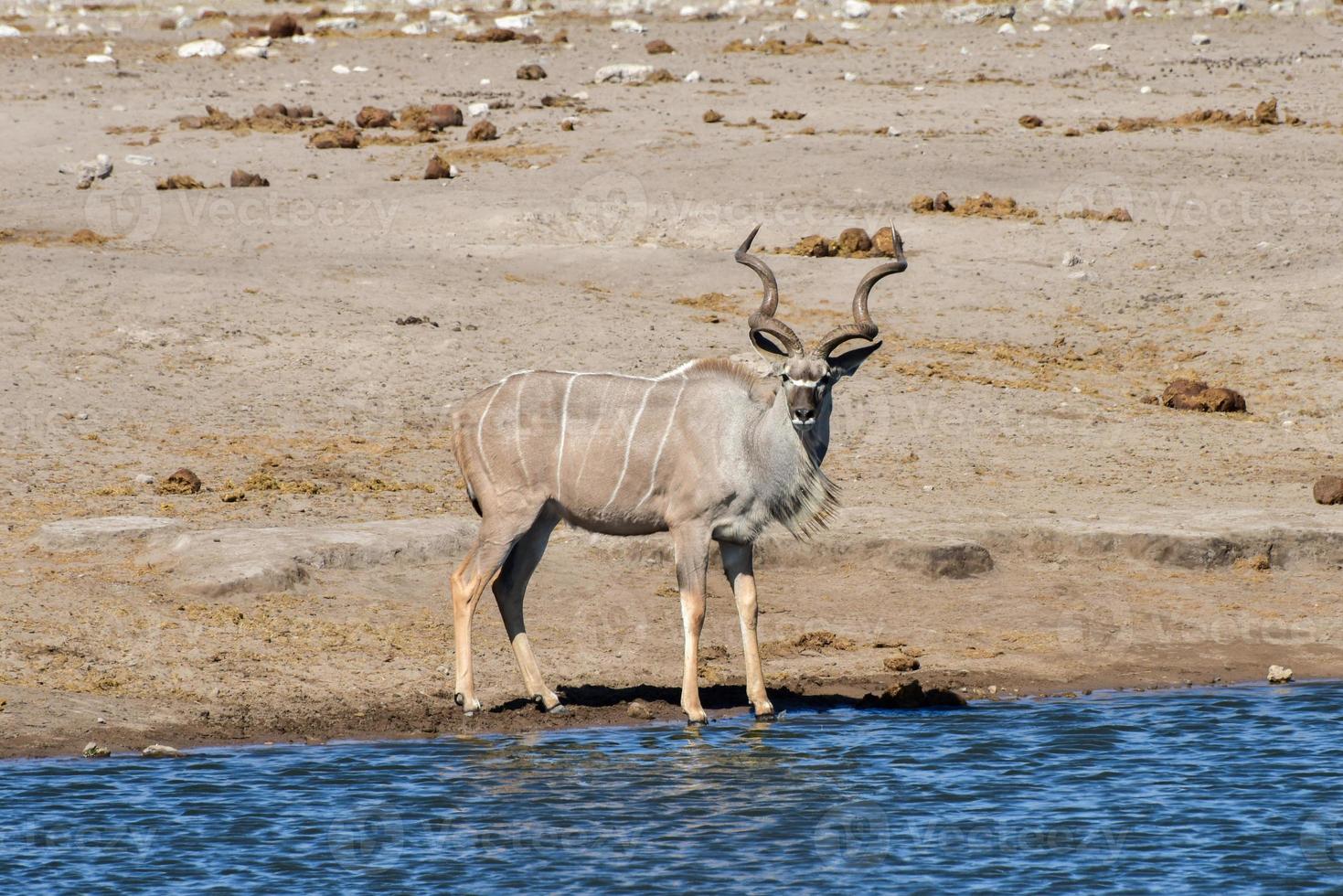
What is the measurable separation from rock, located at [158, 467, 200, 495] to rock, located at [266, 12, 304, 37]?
19672 mm

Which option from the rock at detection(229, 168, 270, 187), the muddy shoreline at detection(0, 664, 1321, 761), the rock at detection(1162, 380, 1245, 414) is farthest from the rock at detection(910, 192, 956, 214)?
the muddy shoreline at detection(0, 664, 1321, 761)

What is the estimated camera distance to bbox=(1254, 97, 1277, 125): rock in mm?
23500

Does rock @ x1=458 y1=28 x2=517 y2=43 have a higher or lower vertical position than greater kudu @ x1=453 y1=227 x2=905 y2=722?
higher

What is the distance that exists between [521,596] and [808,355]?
1.86 meters

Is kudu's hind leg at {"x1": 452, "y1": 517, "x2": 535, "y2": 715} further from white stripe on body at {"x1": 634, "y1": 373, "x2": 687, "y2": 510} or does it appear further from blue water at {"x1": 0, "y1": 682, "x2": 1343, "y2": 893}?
white stripe on body at {"x1": 634, "y1": 373, "x2": 687, "y2": 510}

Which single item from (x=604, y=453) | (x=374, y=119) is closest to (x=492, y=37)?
(x=374, y=119)

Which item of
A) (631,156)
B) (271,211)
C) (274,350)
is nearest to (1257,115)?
(631,156)

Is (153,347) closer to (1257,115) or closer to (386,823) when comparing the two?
(386,823)

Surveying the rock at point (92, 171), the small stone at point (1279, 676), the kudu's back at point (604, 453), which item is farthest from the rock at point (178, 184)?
the small stone at point (1279, 676)

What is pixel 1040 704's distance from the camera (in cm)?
997

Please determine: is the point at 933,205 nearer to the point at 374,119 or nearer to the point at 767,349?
the point at 374,119

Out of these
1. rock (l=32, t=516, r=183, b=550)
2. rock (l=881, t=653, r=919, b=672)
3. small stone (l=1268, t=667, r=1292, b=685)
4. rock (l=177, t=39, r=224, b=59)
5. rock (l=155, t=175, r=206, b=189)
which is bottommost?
small stone (l=1268, t=667, r=1292, b=685)

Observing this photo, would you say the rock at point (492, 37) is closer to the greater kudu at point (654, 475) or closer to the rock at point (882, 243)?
the rock at point (882, 243)

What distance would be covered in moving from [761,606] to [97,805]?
4.35m
